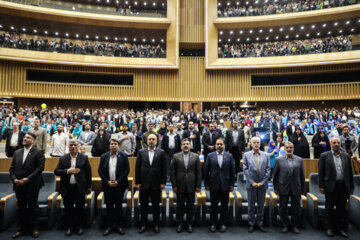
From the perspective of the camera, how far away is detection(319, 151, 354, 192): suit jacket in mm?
3117

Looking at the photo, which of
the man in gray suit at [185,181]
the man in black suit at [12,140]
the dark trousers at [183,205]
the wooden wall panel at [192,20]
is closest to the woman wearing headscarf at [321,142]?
the man in gray suit at [185,181]

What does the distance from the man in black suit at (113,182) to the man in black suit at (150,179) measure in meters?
0.22

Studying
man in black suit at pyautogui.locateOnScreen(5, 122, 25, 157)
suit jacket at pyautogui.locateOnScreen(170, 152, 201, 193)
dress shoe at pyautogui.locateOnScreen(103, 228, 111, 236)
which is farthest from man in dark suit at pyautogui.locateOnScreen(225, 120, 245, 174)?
man in black suit at pyautogui.locateOnScreen(5, 122, 25, 157)

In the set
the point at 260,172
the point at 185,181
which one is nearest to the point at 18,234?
the point at 185,181

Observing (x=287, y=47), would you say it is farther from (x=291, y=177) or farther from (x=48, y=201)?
(x=48, y=201)

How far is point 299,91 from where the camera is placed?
15.5 meters

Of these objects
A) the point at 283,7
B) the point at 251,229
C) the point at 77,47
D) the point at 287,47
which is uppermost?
the point at 283,7

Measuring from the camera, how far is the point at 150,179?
3246 mm

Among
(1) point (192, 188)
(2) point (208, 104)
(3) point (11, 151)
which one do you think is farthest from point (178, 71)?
(1) point (192, 188)

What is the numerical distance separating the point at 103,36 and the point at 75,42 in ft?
6.97

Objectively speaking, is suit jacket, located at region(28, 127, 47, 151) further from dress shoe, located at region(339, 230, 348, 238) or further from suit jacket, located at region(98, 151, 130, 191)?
dress shoe, located at region(339, 230, 348, 238)

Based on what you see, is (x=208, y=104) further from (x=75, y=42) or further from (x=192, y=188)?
(x=192, y=188)

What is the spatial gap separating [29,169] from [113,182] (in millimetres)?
1161

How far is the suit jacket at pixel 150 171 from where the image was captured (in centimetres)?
324
